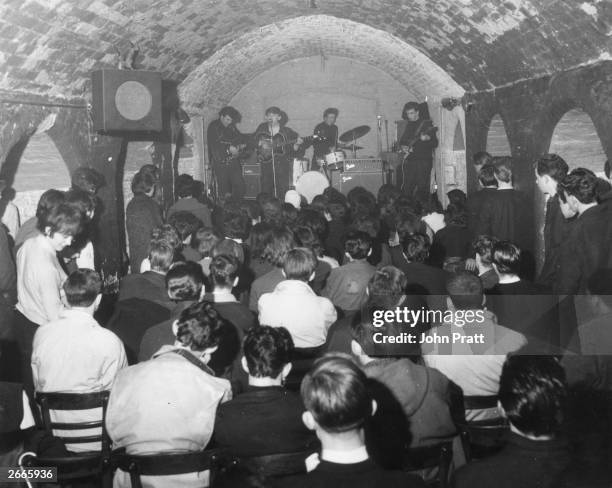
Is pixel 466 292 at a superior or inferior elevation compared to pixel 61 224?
inferior

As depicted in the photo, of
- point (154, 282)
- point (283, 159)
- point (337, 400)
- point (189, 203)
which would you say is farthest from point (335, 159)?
point (337, 400)

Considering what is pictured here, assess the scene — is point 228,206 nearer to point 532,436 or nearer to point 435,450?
point 435,450

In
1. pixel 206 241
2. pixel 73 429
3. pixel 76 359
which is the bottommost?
pixel 73 429

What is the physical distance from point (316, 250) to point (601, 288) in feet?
6.60

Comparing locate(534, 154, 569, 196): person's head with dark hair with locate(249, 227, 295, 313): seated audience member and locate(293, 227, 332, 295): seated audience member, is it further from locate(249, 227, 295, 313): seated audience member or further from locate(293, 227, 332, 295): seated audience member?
locate(249, 227, 295, 313): seated audience member

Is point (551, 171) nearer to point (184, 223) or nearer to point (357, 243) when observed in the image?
point (357, 243)

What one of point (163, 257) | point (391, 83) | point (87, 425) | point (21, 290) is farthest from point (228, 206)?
point (391, 83)

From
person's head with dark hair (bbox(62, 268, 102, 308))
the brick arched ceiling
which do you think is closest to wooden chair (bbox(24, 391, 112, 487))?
person's head with dark hair (bbox(62, 268, 102, 308))

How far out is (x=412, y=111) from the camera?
1084 centimetres

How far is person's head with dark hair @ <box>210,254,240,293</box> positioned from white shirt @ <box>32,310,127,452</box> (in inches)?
30.1

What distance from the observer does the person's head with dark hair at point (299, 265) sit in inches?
153

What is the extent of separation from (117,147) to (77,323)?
4241 mm

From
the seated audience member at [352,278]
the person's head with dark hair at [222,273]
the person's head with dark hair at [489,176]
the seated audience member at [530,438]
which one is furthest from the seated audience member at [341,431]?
the person's head with dark hair at [489,176]

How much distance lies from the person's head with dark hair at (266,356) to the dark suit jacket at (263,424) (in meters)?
0.11
